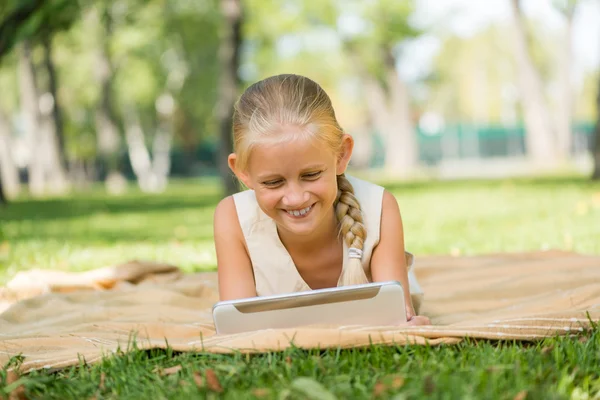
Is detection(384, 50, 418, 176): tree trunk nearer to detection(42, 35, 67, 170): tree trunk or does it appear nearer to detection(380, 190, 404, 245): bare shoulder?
detection(42, 35, 67, 170): tree trunk

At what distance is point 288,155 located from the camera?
8.77ft

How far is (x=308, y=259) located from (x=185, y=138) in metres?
47.0

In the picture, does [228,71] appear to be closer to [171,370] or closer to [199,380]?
[171,370]

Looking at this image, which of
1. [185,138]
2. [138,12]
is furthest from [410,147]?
[185,138]

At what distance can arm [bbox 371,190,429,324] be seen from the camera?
3.00m

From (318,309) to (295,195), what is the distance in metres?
0.41

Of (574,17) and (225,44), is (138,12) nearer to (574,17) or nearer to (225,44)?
(574,17)

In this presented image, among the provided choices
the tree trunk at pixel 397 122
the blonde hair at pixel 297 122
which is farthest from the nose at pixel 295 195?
the tree trunk at pixel 397 122

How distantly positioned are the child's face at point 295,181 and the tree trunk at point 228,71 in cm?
839

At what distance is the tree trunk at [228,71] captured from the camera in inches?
448

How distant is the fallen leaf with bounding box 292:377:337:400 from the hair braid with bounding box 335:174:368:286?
0.97m

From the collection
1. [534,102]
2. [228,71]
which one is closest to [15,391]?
[228,71]

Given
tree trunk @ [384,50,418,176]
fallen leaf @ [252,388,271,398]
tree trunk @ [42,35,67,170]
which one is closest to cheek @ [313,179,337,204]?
fallen leaf @ [252,388,271,398]

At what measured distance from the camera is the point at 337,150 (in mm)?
2895
